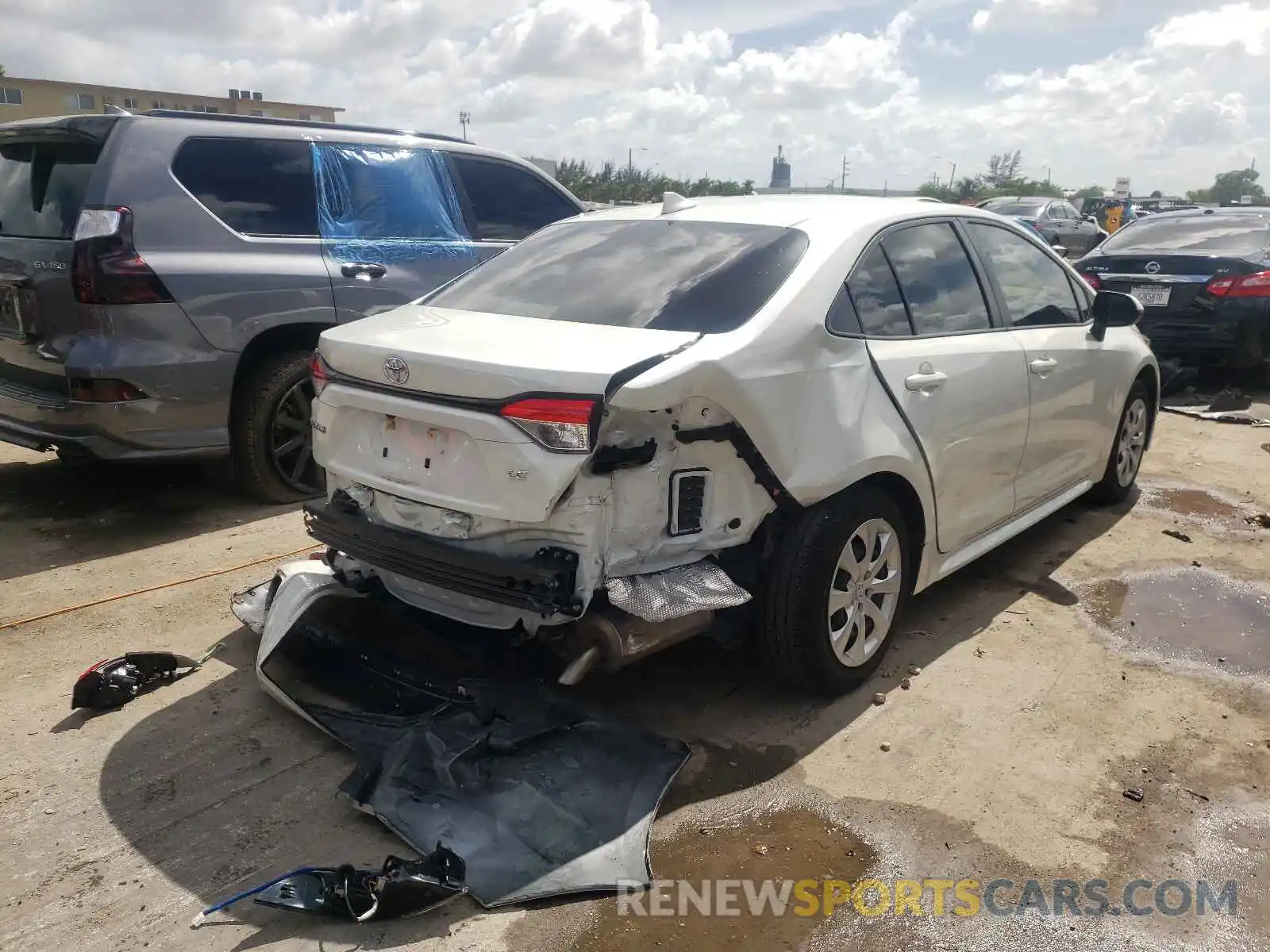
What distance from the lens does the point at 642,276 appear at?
3373 mm

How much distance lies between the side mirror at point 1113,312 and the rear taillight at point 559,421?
3.29 meters

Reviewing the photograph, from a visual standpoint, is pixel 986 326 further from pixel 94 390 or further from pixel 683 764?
pixel 94 390

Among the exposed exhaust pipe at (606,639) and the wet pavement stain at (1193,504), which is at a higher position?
the exposed exhaust pipe at (606,639)

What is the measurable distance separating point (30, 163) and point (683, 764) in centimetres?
457

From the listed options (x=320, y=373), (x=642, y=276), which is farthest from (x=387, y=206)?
(x=642, y=276)

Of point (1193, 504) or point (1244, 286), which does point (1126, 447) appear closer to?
point (1193, 504)

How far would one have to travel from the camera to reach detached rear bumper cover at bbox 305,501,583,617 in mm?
2736

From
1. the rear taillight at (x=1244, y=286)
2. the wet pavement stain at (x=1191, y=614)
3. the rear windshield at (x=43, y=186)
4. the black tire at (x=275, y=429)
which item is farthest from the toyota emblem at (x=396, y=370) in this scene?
the rear taillight at (x=1244, y=286)

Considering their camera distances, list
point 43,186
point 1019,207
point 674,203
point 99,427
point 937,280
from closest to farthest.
Answer: 1. point 937,280
2. point 674,203
3. point 99,427
4. point 43,186
5. point 1019,207

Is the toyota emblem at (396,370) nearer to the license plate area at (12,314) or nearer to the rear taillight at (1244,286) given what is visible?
the license plate area at (12,314)

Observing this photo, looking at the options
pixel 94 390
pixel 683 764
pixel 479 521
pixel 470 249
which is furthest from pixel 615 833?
pixel 470 249

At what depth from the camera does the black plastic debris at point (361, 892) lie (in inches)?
93.0

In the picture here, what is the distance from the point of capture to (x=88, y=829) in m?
2.76

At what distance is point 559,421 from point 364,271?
337 cm
